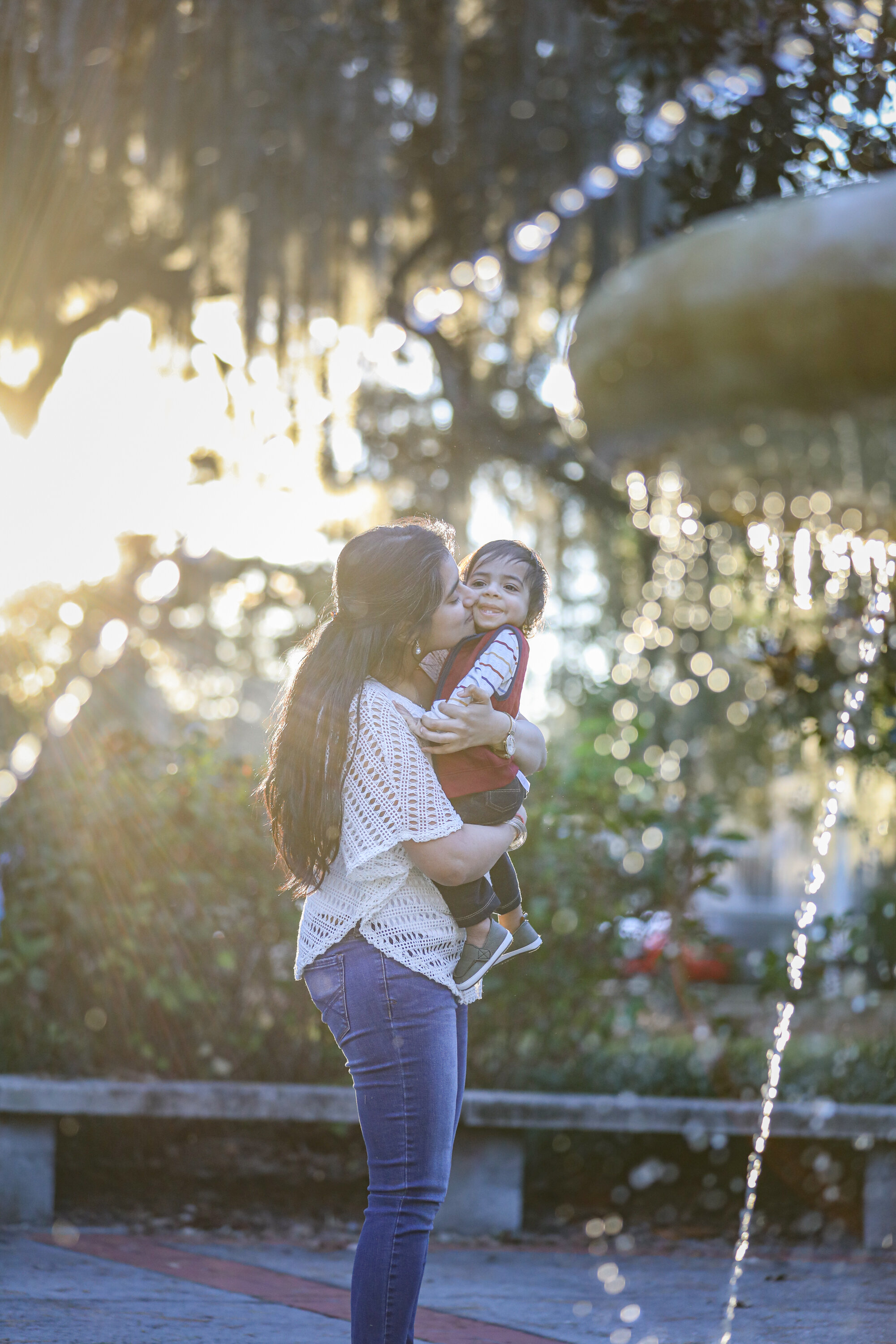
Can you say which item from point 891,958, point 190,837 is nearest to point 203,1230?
point 190,837

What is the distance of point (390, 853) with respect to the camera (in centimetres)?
239

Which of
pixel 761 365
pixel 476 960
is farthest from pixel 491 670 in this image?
pixel 761 365

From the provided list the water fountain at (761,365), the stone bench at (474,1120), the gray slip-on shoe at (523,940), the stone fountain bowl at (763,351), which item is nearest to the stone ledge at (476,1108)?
the stone bench at (474,1120)

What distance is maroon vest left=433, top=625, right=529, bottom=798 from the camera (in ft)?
8.15

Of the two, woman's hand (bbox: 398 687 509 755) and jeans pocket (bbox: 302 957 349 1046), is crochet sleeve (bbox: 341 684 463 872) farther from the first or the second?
jeans pocket (bbox: 302 957 349 1046)

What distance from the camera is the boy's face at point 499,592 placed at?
105 inches

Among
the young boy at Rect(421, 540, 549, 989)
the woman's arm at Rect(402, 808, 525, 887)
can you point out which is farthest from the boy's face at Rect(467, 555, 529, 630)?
the woman's arm at Rect(402, 808, 525, 887)

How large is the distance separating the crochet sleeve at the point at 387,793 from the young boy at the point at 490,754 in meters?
0.09

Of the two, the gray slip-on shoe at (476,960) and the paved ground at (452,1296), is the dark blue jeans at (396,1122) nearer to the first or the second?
the gray slip-on shoe at (476,960)

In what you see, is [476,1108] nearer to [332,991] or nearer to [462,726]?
[332,991]

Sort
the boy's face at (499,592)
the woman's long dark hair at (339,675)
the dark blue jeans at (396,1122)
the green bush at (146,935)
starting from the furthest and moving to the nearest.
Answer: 1. the green bush at (146,935)
2. the boy's face at (499,592)
3. the woman's long dark hair at (339,675)
4. the dark blue jeans at (396,1122)

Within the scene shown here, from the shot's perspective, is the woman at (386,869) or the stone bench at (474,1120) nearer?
the woman at (386,869)

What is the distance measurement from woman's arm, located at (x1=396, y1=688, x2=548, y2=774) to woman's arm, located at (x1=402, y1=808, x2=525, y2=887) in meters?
0.15

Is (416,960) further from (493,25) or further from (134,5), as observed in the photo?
(493,25)
